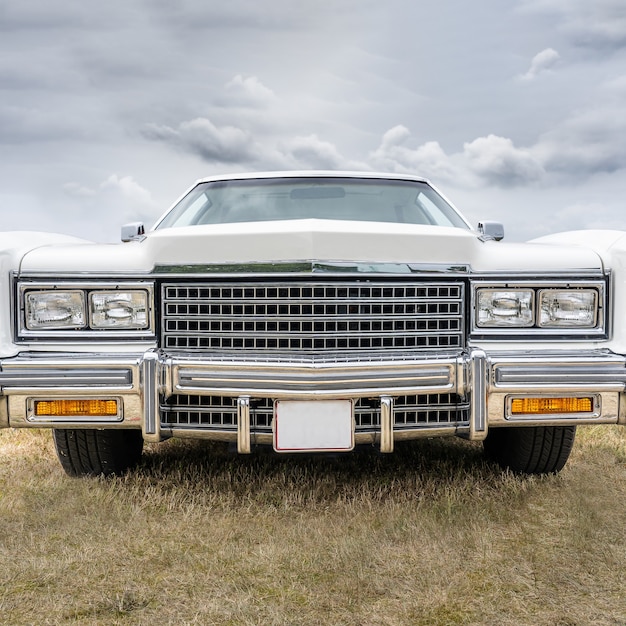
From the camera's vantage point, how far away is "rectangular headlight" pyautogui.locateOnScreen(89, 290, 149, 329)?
2.87 m

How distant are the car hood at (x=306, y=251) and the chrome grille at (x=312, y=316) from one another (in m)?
0.12

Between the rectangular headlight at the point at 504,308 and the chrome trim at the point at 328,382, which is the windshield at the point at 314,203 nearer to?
the rectangular headlight at the point at 504,308

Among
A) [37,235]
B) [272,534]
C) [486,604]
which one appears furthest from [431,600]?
[37,235]

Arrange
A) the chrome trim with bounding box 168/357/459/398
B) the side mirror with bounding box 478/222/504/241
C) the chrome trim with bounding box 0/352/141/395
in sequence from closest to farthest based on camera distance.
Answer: the chrome trim with bounding box 168/357/459/398, the chrome trim with bounding box 0/352/141/395, the side mirror with bounding box 478/222/504/241

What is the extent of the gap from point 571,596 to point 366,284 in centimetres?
135

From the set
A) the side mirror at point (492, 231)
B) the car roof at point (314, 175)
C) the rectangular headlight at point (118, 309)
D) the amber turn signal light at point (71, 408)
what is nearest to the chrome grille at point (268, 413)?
the amber turn signal light at point (71, 408)

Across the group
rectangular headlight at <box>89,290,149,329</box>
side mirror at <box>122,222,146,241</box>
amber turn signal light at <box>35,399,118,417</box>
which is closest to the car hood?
rectangular headlight at <box>89,290,149,329</box>

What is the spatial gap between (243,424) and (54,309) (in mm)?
984

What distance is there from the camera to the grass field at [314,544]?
2143 mm

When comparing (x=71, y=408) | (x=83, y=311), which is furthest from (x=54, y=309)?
(x=71, y=408)

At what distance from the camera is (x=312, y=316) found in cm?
273

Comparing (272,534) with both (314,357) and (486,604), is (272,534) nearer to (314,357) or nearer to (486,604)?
(314,357)

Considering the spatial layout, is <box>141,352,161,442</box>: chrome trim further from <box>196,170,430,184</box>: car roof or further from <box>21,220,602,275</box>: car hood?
<box>196,170,430,184</box>: car roof

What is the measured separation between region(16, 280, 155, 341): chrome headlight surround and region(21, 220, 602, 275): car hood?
0.26 ft
